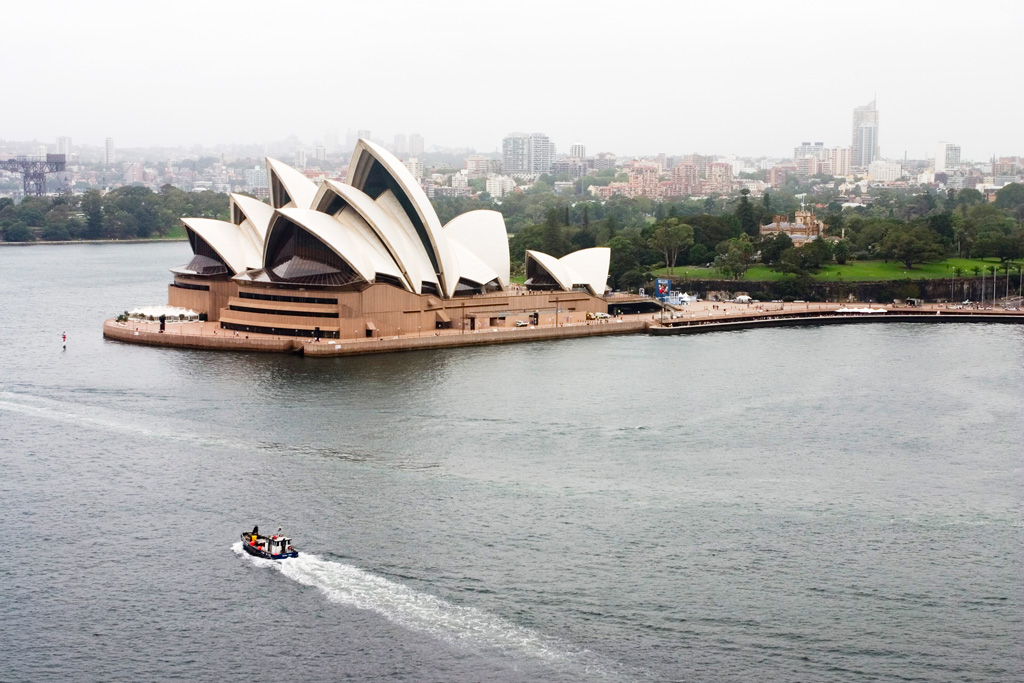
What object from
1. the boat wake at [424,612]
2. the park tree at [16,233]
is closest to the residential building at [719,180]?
the park tree at [16,233]

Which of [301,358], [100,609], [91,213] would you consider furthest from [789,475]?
[91,213]

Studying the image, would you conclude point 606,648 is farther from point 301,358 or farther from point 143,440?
point 301,358

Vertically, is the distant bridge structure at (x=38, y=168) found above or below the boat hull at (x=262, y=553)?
above

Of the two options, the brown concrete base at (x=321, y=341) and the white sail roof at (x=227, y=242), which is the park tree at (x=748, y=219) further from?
the white sail roof at (x=227, y=242)

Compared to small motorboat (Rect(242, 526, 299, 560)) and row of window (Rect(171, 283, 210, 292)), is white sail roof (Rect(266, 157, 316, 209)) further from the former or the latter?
small motorboat (Rect(242, 526, 299, 560))

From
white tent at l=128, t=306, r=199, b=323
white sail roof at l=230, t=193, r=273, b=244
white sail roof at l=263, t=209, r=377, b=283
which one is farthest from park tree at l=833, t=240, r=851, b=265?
white tent at l=128, t=306, r=199, b=323

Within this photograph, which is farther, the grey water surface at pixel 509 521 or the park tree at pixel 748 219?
the park tree at pixel 748 219

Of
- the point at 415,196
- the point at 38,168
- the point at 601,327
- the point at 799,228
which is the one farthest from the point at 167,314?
the point at 38,168
